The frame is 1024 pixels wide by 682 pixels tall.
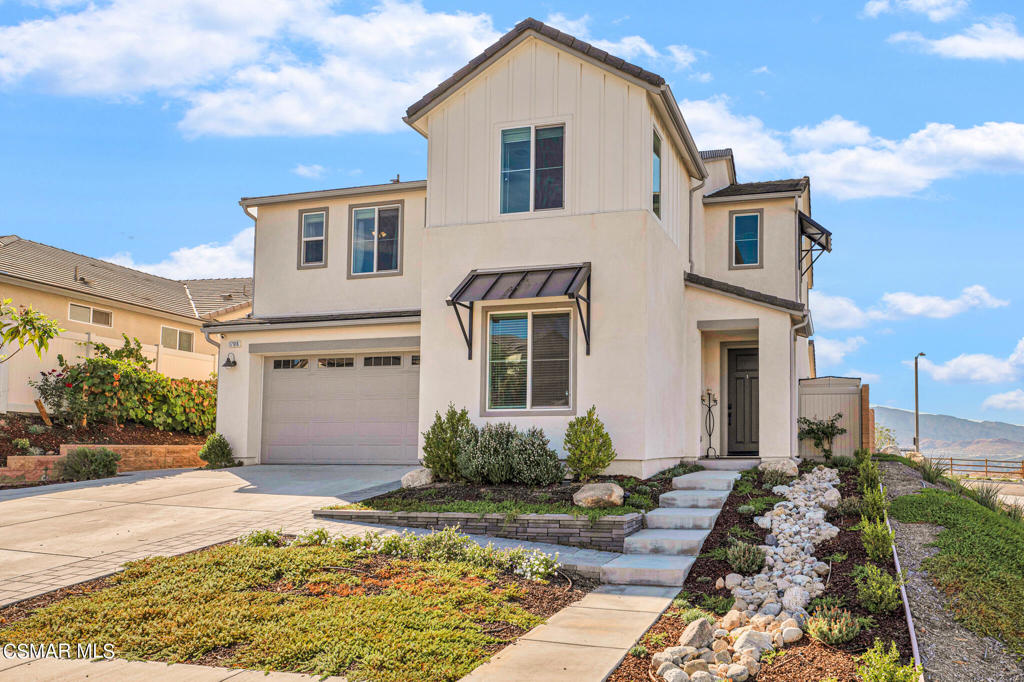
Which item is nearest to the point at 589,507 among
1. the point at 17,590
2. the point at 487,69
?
the point at 17,590

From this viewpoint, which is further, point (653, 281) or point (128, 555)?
point (653, 281)

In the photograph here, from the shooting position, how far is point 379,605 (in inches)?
283

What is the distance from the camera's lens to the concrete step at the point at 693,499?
448 inches

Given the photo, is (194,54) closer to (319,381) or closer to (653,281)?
(319,381)

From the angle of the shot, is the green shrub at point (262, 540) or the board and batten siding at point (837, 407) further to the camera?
the board and batten siding at point (837, 407)

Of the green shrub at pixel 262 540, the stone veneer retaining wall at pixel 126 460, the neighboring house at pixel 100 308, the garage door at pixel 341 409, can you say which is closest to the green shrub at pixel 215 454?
the garage door at pixel 341 409

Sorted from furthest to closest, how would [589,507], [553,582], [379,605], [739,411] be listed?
[739,411], [589,507], [553,582], [379,605]

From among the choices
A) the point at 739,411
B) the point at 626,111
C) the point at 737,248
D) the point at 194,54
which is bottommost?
the point at 739,411

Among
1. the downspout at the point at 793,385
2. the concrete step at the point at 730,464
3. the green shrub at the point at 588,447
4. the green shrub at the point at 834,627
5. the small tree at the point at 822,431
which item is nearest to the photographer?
the green shrub at the point at 834,627

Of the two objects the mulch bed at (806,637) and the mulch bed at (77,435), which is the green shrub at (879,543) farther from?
the mulch bed at (77,435)

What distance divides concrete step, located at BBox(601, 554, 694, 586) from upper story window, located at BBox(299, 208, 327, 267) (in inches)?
465

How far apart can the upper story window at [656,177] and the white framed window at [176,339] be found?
16.3 metres

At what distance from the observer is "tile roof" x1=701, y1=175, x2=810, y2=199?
17422 mm

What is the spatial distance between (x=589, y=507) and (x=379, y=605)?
419 centimetres
